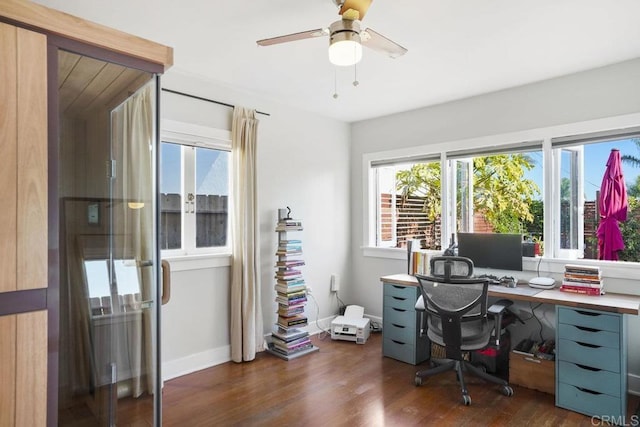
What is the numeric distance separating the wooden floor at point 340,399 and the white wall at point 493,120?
90 centimetres

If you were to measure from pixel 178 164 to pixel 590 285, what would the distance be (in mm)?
3373

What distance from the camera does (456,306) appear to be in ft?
8.89

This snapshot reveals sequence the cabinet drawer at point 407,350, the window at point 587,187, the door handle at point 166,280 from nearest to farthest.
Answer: the door handle at point 166,280 → the window at point 587,187 → the cabinet drawer at point 407,350

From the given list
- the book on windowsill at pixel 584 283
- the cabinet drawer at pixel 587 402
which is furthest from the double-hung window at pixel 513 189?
the cabinet drawer at pixel 587 402

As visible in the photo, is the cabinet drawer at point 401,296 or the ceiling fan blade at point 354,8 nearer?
the ceiling fan blade at point 354,8

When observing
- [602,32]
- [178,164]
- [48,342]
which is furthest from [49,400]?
[602,32]

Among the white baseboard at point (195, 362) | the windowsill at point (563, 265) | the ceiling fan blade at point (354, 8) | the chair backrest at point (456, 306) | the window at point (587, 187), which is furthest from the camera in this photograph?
the white baseboard at point (195, 362)

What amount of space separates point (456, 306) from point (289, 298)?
1550mm

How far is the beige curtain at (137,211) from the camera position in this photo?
Answer: 1.87m

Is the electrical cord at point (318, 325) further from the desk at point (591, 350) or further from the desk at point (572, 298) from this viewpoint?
the desk at point (591, 350)

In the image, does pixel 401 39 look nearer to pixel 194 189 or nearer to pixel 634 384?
pixel 194 189

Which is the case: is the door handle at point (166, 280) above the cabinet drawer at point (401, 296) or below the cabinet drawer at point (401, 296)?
above

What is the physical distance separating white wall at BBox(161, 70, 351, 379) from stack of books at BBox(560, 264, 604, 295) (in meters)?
2.34

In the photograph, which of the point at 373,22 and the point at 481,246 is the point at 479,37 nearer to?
the point at 373,22
